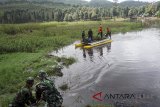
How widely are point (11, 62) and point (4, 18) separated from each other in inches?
4391

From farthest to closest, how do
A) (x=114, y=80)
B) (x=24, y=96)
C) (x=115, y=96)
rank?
1. (x=114, y=80)
2. (x=115, y=96)
3. (x=24, y=96)

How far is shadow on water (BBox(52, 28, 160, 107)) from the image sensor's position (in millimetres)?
14191

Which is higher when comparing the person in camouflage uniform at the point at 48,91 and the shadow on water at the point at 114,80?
the person in camouflage uniform at the point at 48,91

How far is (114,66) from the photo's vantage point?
2258 cm

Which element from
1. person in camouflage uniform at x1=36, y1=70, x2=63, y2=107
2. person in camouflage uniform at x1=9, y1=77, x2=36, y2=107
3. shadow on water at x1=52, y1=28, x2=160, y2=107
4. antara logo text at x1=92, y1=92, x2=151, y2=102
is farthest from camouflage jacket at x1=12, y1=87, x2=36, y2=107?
antara logo text at x1=92, y1=92, x2=151, y2=102

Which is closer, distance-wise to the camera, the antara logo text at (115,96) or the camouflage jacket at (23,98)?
the camouflage jacket at (23,98)

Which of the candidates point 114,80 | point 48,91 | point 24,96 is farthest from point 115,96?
point 24,96

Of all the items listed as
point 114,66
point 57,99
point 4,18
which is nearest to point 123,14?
point 4,18

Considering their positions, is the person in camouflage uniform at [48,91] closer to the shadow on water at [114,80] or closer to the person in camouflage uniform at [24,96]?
the person in camouflage uniform at [24,96]

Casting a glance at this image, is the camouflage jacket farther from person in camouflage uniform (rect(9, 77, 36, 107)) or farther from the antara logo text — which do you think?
the antara logo text

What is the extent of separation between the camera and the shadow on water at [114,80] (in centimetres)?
1419

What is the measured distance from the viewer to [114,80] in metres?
18.2

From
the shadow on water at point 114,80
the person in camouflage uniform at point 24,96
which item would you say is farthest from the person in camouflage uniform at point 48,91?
the shadow on water at point 114,80

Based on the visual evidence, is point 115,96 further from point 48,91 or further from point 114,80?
point 48,91
